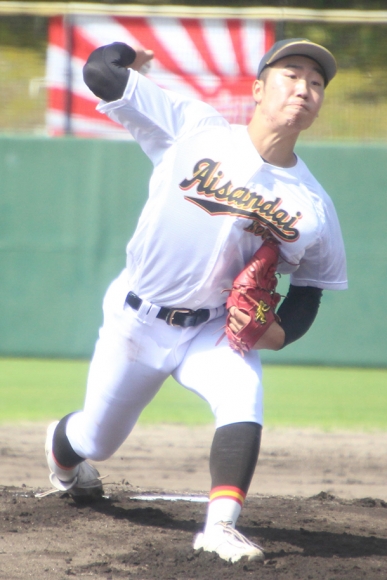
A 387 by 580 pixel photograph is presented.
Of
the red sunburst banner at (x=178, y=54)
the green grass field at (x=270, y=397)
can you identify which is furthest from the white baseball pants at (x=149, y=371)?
the red sunburst banner at (x=178, y=54)

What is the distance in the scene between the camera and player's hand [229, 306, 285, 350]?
249 cm

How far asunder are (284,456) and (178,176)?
2274 mm

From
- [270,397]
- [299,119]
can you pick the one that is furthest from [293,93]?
[270,397]

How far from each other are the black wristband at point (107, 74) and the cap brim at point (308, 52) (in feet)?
1.65

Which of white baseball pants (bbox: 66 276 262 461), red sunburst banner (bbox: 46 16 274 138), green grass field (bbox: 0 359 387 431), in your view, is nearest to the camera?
white baseball pants (bbox: 66 276 262 461)

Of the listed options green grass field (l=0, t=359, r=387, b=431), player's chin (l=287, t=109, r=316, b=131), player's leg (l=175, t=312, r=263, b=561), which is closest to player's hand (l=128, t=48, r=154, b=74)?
player's chin (l=287, t=109, r=316, b=131)

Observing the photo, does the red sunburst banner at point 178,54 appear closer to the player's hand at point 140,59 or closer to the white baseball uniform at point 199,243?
the player's hand at point 140,59

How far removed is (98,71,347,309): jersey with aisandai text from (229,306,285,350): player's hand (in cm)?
13

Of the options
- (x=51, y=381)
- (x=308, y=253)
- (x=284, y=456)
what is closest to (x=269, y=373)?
(x=51, y=381)

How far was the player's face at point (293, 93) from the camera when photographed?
8.23ft

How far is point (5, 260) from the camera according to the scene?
22.7 ft

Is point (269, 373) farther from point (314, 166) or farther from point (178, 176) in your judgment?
point (178, 176)

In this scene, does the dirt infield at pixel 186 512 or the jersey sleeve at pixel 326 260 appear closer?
the dirt infield at pixel 186 512

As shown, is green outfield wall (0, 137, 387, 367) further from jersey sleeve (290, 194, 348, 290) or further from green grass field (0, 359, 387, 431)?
jersey sleeve (290, 194, 348, 290)
